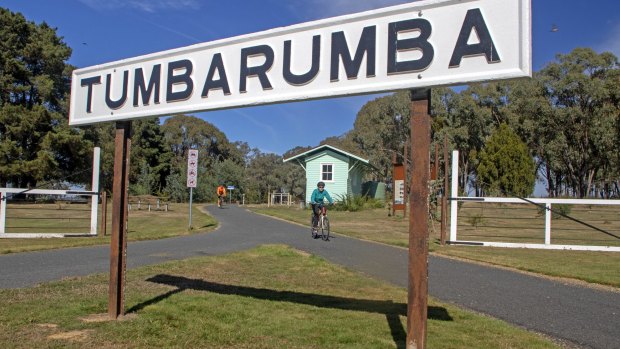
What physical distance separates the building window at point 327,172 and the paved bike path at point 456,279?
2468 centimetres

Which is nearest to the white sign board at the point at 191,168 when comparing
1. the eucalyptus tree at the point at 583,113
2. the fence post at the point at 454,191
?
the fence post at the point at 454,191

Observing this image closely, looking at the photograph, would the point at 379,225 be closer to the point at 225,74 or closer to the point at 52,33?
the point at 225,74

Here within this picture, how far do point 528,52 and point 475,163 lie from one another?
173ft

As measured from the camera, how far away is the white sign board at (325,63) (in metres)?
4.28

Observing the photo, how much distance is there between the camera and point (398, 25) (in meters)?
4.66

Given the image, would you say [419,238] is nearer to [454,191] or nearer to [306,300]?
[306,300]

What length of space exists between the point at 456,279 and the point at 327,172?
30330mm

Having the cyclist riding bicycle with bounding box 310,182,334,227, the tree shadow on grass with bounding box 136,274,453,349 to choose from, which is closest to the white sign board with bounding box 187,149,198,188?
the cyclist riding bicycle with bounding box 310,182,334,227

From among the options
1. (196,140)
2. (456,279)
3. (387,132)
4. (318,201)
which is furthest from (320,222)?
(196,140)

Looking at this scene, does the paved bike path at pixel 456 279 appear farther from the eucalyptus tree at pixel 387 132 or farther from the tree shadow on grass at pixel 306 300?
the eucalyptus tree at pixel 387 132

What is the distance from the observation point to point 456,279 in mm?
9453

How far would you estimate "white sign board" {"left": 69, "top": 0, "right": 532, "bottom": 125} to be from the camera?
4.28 m

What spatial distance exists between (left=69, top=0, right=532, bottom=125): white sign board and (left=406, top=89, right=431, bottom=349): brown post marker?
0.52 meters

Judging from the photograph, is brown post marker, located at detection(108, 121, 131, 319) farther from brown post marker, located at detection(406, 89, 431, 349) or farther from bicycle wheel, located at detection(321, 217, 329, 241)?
bicycle wheel, located at detection(321, 217, 329, 241)
